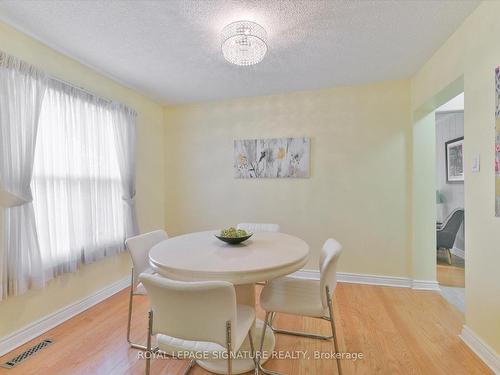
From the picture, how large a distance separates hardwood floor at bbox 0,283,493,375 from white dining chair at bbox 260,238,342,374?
0.44m

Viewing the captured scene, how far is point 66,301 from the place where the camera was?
235cm

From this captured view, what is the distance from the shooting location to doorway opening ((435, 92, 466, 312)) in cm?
348

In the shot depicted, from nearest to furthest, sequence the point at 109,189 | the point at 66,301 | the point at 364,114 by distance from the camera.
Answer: the point at 66,301 < the point at 109,189 < the point at 364,114

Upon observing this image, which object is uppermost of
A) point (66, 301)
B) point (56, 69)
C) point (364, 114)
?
point (56, 69)

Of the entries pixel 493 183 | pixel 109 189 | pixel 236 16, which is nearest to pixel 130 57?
pixel 236 16

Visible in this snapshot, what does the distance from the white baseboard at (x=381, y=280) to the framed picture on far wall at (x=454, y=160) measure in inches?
85.4

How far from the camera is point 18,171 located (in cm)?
191

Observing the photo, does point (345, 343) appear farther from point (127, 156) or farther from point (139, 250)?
point (127, 156)

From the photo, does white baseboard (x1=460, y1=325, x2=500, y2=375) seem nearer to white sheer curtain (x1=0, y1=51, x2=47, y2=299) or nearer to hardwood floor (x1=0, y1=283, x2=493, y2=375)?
hardwood floor (x1=0, y1=283, x2=493, y2=375)

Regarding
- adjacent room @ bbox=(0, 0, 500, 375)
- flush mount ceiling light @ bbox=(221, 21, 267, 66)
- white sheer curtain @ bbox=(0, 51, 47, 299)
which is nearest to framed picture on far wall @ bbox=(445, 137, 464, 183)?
adjacent room @ bbox=(0, 0, 500, 375)

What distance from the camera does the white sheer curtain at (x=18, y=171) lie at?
1.83 meters

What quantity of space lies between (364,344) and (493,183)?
57.0 inches

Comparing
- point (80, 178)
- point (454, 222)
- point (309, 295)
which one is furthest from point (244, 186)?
point (454, 222)

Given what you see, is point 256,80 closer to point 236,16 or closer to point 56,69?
point 236,16
